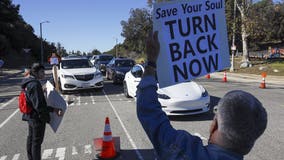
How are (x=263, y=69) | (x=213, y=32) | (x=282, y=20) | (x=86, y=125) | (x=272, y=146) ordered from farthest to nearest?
(x=282, y=20) → (x=263, y=69) → (x=86, y=125) → (x=272, y=146) → (x=213, y=32)

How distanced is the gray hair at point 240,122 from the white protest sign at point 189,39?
1.16m

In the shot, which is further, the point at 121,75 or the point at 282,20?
the point at 282,20

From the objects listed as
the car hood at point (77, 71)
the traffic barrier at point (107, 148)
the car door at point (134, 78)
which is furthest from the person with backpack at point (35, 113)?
the car hood at point (77, 71)

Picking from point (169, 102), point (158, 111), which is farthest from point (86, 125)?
point (158, 111)

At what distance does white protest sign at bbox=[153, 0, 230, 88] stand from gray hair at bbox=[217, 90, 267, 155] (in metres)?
1.16

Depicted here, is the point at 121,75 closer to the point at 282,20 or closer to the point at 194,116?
the point at 194,116

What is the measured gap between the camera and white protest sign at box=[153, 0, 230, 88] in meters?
3.13

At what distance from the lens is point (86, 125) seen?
32.3 ft

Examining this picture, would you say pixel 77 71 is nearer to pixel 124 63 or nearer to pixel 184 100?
pixel 124 63

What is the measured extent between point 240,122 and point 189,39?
155cm

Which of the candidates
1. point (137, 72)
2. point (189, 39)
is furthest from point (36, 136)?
point (137, 72)

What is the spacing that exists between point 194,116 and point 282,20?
86101mm

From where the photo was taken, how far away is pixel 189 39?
3289 mm

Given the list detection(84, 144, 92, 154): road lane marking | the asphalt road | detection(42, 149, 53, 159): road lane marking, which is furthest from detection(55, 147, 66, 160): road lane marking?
detection(84, 144, 92, 154): road lane marking
